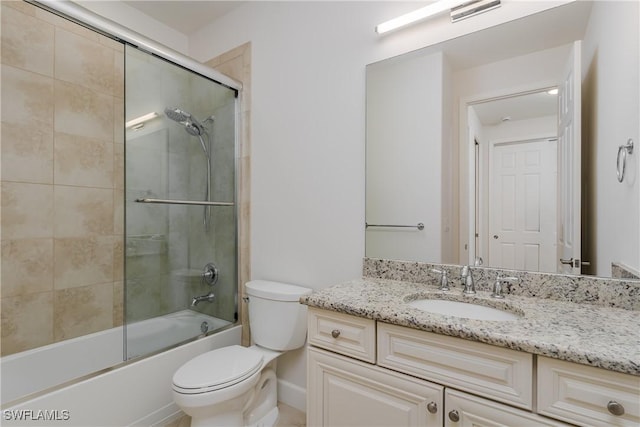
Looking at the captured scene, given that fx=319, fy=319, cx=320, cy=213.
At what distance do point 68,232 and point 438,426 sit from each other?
2.24 meters

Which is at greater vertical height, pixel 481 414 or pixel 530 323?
pixel 530 323

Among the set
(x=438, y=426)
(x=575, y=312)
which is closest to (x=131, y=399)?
(x=438, y=426)

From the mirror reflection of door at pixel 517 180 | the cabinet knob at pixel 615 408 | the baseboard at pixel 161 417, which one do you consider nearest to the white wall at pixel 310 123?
the mirror reflection of door at pixel 517 180

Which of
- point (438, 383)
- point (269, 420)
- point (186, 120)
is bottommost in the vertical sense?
point (269, 420)

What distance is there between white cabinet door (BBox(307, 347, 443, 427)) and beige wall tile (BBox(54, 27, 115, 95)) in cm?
218

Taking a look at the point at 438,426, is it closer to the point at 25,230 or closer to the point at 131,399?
the point at 131,399

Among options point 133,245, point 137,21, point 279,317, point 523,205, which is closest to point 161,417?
point 279,317

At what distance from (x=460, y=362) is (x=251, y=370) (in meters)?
0.98

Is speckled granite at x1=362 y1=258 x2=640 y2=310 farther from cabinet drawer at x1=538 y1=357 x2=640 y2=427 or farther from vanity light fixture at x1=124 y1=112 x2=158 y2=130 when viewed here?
vanity light fixture at x1=124 y1=112 x2=158 y2=130

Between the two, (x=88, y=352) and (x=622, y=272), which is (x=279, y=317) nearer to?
(x=88, y=352)

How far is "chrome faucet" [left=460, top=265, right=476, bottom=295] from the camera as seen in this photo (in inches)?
50.4

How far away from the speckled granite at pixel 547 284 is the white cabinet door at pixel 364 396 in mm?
531

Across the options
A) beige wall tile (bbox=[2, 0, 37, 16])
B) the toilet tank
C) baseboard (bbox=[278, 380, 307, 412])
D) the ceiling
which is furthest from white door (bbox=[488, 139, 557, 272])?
beige wall tile (bbox=[2, 0, 37, 16])

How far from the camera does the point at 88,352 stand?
6.42 ft
